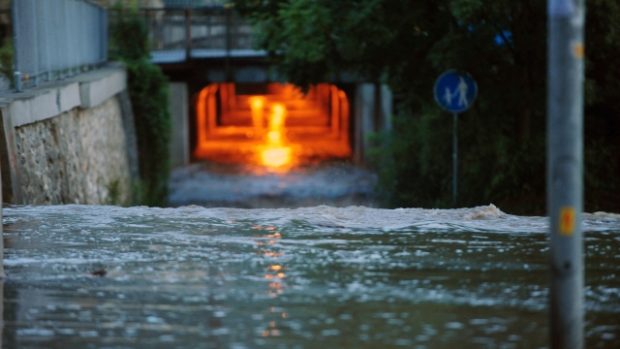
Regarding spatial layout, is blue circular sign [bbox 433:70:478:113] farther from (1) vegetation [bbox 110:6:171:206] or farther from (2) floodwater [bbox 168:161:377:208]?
(2) floodwater [bbox 168:161:377:208]

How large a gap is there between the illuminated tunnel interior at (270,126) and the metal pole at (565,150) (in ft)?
93.1

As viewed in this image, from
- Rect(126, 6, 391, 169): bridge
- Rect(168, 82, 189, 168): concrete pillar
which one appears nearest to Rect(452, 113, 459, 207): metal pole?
Rect(126, 6, 391, 169): bridge

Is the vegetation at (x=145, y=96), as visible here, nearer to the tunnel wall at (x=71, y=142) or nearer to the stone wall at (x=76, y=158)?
the tunnel wall at (x=71, y=142)

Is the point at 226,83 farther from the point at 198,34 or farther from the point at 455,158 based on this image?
the point at 455,158

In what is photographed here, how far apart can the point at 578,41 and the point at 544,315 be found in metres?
2.03

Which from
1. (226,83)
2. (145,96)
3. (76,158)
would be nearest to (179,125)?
(226,83)

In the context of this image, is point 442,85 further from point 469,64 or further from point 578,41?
point 578,41

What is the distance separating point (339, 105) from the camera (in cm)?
4622

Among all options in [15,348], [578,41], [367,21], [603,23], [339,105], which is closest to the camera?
[578,41]

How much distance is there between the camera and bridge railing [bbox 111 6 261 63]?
35.2 metres

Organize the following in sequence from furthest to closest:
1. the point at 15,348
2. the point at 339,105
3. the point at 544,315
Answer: the point at 339,105, the point at 544,315, the point at 15,348

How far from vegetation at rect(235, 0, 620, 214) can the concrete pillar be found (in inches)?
608

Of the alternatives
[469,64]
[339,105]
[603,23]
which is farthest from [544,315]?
[339,105]

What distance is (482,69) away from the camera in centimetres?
1806
